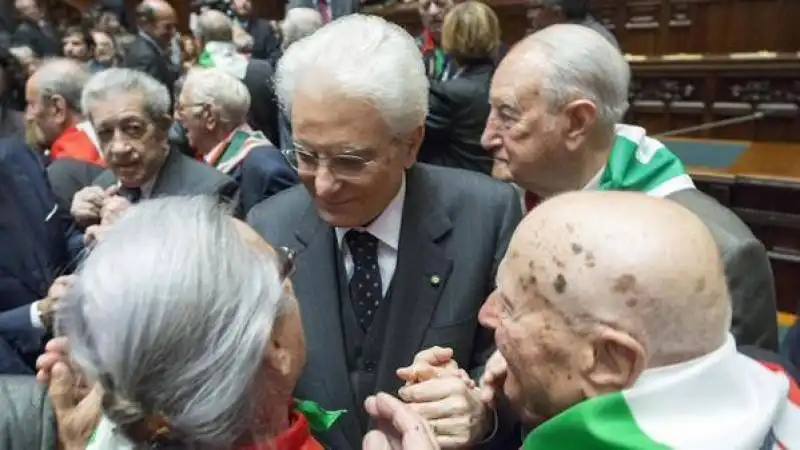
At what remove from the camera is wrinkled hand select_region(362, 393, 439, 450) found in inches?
42.9

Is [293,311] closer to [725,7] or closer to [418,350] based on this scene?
[418,350]

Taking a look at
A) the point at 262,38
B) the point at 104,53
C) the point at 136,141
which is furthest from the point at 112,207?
the point at 262,38

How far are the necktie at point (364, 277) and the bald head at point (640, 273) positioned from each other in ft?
2.02

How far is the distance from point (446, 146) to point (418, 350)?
1924 millimetres

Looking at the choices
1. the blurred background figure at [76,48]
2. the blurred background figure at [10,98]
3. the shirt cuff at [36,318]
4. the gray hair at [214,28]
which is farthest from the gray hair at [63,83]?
the blurred background figure at [76,48]

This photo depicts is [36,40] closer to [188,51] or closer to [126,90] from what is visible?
[188,51]

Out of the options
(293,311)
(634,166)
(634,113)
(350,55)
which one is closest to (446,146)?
(634,166)

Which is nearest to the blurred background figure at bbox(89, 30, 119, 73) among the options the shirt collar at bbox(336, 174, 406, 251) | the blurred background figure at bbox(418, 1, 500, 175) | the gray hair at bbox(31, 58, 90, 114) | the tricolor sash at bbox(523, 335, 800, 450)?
the gray hair at bbox(31, 58, 90, 114)

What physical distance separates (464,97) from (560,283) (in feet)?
7.70

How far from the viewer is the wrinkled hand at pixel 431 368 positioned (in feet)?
4.06

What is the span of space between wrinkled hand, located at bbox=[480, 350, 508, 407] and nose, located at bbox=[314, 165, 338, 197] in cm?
→ 45

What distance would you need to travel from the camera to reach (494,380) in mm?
1250

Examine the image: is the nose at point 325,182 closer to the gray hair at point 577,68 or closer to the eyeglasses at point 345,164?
the eyeglasses at point 345,164

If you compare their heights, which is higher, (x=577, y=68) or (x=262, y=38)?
(x=577, y=68)
